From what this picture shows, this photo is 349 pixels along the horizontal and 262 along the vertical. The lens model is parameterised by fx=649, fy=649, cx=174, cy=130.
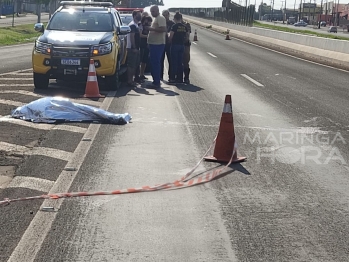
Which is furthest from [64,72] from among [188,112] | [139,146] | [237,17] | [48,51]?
[237,17]

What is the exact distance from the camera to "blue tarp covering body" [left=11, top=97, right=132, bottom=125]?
10.6m

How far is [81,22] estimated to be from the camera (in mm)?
15406

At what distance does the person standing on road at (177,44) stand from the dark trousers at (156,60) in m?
0.65

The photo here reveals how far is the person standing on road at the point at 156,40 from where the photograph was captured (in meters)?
16.0

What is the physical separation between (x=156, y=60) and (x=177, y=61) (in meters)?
0.90

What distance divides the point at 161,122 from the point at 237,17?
2696 inches

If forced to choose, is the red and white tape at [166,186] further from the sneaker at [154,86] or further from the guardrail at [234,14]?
the guardrail at [234,14]

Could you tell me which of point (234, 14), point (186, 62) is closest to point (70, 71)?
point (186, 62)

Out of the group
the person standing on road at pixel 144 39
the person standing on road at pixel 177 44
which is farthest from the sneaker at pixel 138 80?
the person standing on road at pixel 177 44

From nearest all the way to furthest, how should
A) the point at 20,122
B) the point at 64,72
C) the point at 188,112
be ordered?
the point at 20,122 → the point at 188,112 → the point at 64,72

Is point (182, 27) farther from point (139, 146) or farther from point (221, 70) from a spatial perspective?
point (139, 146)

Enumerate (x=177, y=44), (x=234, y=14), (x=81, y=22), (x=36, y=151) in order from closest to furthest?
(x=36, y=151)
(x=81, y=22)
(x=177, y=44)
(x=234, y=14)

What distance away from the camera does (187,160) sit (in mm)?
8164

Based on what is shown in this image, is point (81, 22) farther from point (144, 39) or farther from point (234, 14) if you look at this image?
point (234, 14)
